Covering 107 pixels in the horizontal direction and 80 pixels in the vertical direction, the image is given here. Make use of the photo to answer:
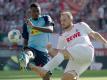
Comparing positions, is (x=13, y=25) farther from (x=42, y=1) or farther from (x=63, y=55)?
(x=63, y=55)

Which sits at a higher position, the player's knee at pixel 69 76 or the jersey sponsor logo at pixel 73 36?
the jersey sponsor logo at pixel 73 36

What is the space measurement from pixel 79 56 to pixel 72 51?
0.61ft

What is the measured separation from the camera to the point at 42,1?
1021 inches

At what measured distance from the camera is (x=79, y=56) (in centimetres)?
985

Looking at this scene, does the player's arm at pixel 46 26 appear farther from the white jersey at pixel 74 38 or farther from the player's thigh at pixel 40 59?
the white jersey at pixel 74 38

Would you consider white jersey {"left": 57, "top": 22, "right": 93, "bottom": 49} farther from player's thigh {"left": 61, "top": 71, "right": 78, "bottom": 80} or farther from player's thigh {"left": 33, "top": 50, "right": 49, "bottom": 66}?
player's thigh {"left": 33, "top": 50, "right": 49, "bottom": 66}

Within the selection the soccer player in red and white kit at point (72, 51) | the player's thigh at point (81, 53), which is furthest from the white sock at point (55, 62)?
the player's thigh at point (81, 53)

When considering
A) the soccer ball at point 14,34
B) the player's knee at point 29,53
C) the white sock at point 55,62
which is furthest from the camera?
the soccer ball at point 14,34

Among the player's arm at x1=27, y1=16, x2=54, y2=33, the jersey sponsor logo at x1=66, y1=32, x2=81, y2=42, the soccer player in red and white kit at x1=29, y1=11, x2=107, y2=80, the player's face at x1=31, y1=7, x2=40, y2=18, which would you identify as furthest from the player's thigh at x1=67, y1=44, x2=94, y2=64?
the player's face at x1=31, y1=7, x2=40, y2=18

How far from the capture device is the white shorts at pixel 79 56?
9.83m

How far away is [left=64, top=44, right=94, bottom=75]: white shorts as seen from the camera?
9.83 m

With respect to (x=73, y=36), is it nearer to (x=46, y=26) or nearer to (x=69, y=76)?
(x=69, y=76)

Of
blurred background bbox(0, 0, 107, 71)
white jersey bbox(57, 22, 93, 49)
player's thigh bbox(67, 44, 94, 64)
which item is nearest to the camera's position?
player's thigh bbox(67, 44, 94, 64)

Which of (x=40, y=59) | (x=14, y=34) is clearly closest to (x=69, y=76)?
(x=40, y=59)
